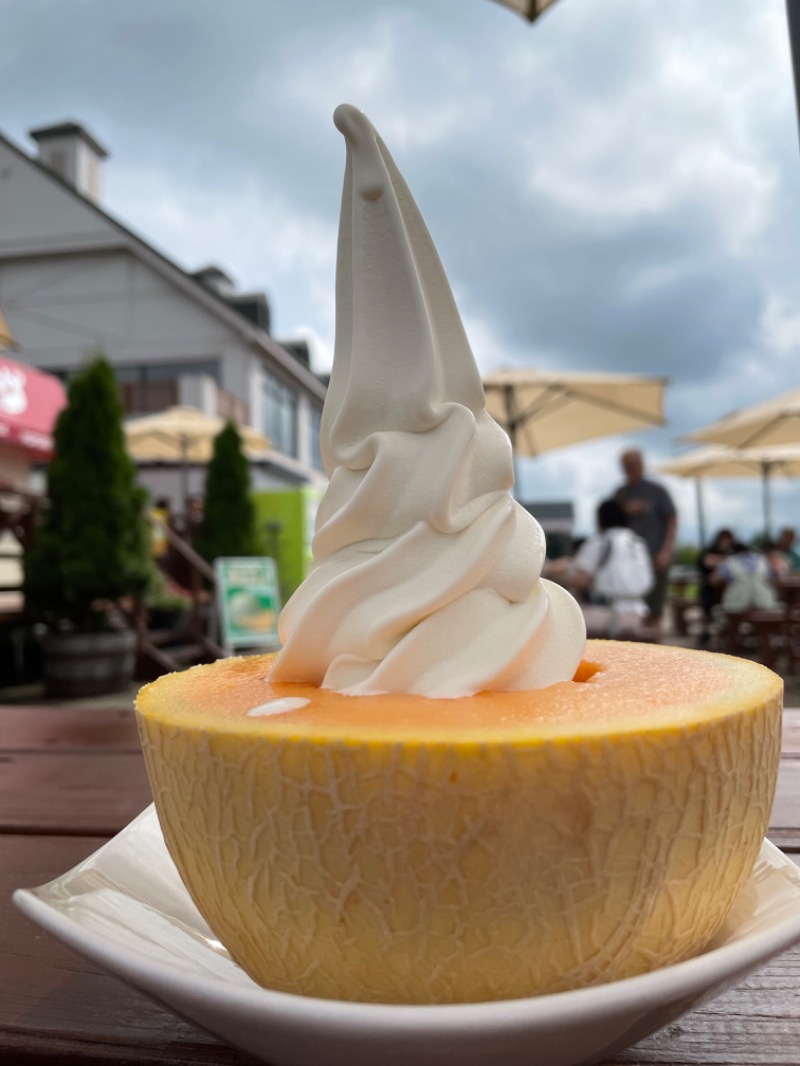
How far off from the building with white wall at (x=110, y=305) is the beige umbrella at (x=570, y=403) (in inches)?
359

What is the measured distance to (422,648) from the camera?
61 centimetres

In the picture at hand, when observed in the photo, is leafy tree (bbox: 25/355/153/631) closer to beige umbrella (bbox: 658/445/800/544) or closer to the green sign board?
the green sign board

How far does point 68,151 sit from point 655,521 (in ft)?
55.6

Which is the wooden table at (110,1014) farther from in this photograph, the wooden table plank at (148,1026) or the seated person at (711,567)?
the seated person at (711,567)

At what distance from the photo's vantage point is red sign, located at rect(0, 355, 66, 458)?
736 cm

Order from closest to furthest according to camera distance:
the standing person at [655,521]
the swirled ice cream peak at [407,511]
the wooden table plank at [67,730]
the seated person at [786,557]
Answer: the swirled ice cream peak at [407,511] < the wooden table plank at [67,730] < the standing person at [655,521] < the seated person at [786,557]

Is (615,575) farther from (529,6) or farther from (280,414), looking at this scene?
(280,414)

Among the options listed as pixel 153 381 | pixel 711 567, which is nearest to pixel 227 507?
pixel 711 567

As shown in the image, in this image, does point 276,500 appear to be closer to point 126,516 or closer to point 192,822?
point 126,516

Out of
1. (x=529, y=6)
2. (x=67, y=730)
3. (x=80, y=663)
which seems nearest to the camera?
(x=67, y=730)

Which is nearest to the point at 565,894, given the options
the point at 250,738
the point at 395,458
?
the point at 250,738

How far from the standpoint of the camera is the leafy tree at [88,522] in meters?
5.68

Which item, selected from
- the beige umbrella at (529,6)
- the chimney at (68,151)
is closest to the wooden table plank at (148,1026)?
the beige umbrella at (529,6)

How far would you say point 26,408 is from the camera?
7.75m
